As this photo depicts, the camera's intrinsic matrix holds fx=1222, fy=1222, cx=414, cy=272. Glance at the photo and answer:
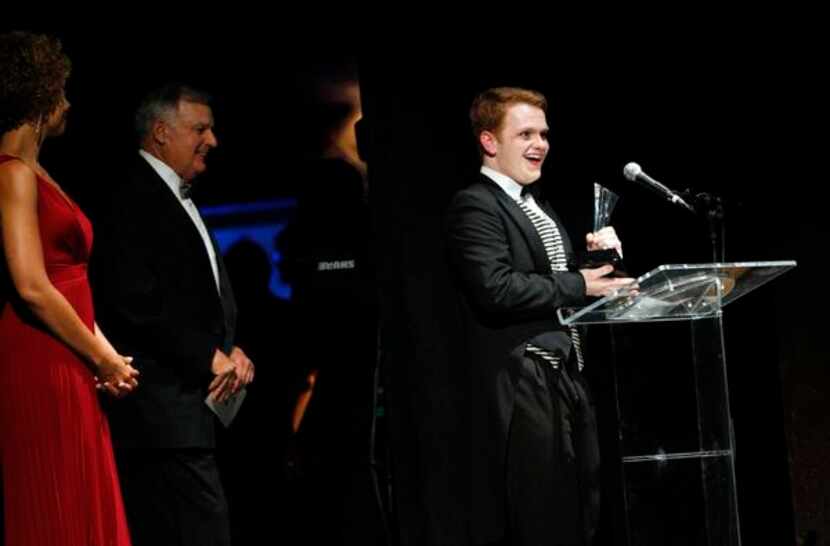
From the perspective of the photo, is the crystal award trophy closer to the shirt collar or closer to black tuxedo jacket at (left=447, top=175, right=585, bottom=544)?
black tuxedo jacket at (left=447, top=175, right=585, bottom=544)

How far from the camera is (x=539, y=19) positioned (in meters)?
4.46

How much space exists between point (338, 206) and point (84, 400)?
2.49 metres

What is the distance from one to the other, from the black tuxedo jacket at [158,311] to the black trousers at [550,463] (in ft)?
2.92

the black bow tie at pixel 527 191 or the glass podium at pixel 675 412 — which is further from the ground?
the black bow tie at pixel 527 191

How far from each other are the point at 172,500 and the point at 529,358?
1066mm

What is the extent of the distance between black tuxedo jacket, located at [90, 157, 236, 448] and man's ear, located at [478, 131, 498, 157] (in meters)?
0.88

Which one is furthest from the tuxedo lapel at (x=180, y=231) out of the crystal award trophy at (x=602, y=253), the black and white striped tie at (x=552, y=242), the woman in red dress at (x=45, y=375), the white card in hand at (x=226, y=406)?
the crystal award trophy at (x=602, y=253)

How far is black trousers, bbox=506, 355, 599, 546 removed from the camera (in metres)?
3.20

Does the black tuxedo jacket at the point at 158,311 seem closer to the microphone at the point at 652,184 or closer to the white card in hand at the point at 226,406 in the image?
the white card in hand at the point at 226,406

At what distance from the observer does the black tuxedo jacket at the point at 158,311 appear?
133 inches

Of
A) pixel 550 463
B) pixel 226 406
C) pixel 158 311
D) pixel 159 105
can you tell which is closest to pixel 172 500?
pixel 226 406

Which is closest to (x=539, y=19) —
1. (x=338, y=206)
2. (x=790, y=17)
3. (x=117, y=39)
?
(x=790, y=17)

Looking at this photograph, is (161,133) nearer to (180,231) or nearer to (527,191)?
(180,231)

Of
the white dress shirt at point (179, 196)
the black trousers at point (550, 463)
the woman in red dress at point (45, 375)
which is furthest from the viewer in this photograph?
the white dress shirt at point (179, 196)
